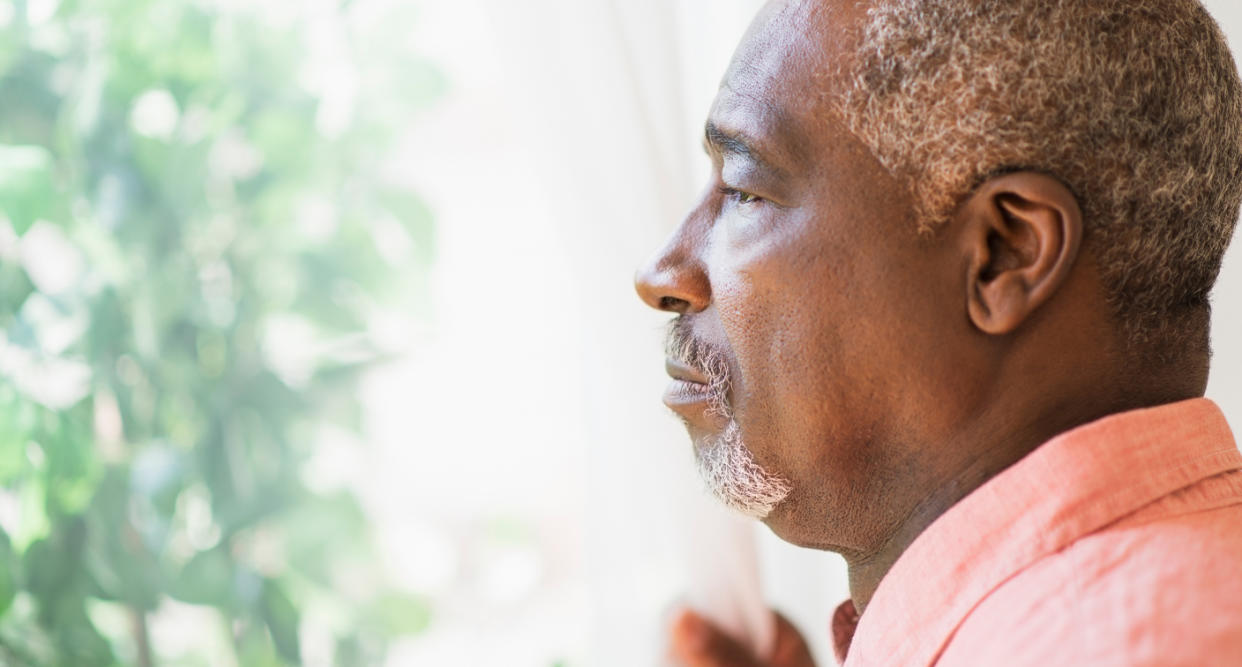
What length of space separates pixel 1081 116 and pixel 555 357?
4.49 ft

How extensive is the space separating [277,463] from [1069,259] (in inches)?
40.8

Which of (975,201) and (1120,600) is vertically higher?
(975,201)

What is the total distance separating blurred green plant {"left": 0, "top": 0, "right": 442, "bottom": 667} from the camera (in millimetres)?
1304

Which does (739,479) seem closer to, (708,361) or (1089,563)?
(708,361)

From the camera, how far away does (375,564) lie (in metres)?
1.55

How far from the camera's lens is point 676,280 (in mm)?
944

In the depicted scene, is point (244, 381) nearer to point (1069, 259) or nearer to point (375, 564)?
point (375, 564)

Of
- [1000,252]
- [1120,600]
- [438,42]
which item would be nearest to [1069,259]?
[1000,252]

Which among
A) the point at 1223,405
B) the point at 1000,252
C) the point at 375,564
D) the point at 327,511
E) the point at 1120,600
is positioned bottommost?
the point at 375,564

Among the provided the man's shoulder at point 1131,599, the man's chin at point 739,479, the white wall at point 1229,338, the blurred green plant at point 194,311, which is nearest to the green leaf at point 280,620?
the blurred green plant at point 194,311

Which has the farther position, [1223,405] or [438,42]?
[438,42]

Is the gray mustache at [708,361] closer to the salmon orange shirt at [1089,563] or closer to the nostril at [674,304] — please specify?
the nostril at [674,304]

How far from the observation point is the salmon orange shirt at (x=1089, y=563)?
63 centimetres

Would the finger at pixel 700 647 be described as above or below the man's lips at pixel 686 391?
below
